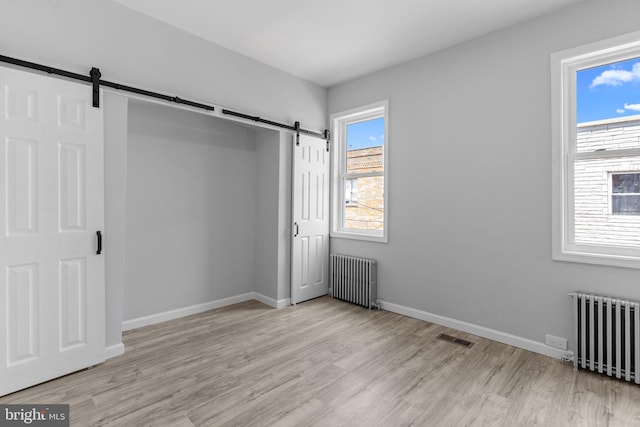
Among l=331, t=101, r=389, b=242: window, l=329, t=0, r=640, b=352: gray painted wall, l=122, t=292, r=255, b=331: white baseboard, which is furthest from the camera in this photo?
l=331, t=101, r=389, b=242: window

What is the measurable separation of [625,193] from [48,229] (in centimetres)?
448

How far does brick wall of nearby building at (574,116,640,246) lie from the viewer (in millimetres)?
2535

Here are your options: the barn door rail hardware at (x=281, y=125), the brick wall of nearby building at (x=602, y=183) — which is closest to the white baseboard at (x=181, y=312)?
the barn door rail hardware at (x=281, y=125)

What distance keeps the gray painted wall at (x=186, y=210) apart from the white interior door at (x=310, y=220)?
655mm

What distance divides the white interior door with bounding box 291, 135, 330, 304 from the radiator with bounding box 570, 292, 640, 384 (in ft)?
9.26

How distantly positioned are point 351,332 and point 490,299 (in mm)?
1428

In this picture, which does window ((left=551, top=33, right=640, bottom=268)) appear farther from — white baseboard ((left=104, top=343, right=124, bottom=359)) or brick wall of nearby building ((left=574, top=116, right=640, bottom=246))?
white baseboard ((left=104, top=343, right=124, bottom=359))

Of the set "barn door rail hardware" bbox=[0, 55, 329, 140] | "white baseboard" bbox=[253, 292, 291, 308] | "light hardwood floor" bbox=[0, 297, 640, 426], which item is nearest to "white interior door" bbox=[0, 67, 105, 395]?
"barn door rail hardware" bbox=[0, 55, 329, 140]

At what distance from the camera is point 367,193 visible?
4332mm

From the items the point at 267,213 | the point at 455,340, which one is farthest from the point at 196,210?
the point at 455,340

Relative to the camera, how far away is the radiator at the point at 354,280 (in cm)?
401

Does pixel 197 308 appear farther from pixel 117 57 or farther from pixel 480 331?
pixel 480 331

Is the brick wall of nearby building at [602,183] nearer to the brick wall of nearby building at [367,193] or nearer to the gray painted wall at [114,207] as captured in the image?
the brick wall of nearby building at [367,193]

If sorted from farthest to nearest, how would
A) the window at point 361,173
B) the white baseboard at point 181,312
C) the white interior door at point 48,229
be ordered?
the window at point 361,173
the white baseboard at point 181,312
the white interior door at point 48,229
